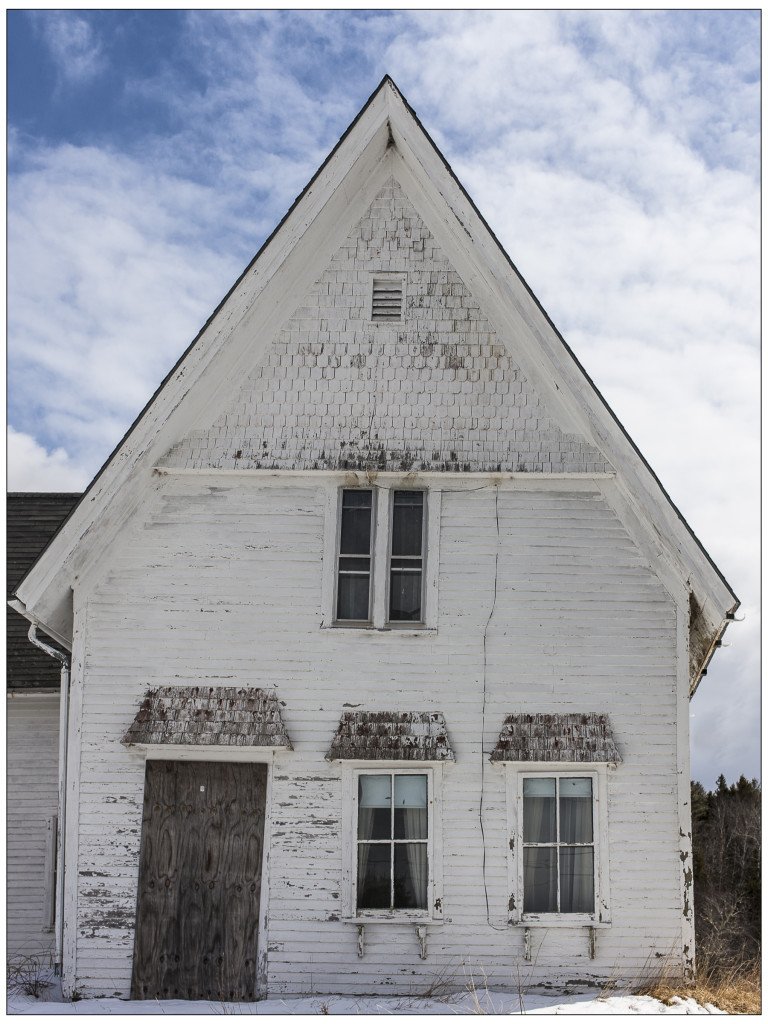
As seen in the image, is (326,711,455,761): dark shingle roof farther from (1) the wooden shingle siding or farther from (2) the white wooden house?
(1) the wooden shingle siding

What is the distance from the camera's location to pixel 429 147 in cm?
1170

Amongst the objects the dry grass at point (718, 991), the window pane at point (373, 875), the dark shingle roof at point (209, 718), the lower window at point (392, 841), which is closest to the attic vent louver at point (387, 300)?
the dark shingle roof at point (209, 718)

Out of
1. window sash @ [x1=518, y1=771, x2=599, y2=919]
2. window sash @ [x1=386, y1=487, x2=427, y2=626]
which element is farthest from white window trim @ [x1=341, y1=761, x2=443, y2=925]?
window sash @ [x1=386, y1=487, x2=427, y2=626]

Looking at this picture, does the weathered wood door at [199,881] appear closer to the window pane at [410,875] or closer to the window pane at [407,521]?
the window pane at [410,875]

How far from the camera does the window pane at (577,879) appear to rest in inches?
435

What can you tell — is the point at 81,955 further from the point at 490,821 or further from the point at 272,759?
the point at 490,821

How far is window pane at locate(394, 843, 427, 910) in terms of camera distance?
11.1 metres

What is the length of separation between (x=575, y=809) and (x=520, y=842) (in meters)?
0.70

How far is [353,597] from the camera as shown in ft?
38.5

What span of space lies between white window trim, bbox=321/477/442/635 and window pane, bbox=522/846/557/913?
2.63 metres

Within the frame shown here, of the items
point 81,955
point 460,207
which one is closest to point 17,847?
point 81,955

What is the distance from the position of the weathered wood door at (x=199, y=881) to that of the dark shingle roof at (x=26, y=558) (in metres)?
3.79

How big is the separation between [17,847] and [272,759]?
5.52 m

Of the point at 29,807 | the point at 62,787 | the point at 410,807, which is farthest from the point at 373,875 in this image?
the point at 29,807
